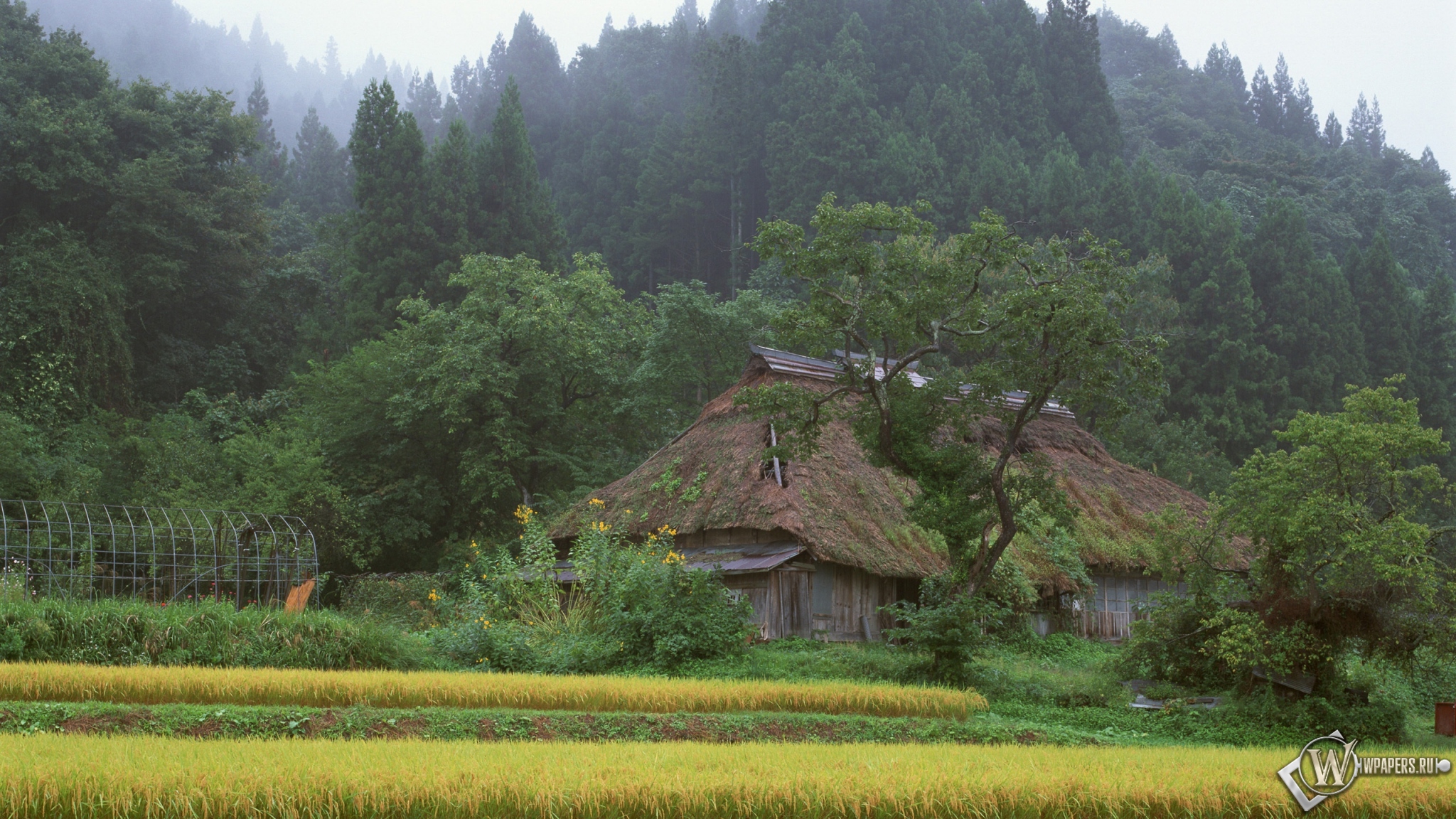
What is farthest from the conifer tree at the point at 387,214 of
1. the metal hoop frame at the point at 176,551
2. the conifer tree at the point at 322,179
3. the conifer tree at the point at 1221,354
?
the conifer tree at the point at 1221,354

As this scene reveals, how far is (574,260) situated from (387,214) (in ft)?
28.5

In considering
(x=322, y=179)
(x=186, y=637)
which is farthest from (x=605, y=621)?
(x=322, y=179)

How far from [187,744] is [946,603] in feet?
35.2

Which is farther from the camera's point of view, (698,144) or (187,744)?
(698,144)

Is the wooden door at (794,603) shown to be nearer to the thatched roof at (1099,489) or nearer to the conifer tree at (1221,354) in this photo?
the thatched roof at (1099,489)

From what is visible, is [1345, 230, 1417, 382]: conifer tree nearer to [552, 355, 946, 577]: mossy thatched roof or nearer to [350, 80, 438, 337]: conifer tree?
[552, 355, 946, 577]: mossy thatched roof

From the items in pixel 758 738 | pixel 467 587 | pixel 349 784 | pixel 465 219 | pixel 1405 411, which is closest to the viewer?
pixel 349 784

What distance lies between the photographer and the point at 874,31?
61.3 m

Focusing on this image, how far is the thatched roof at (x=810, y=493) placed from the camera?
71.7 ft

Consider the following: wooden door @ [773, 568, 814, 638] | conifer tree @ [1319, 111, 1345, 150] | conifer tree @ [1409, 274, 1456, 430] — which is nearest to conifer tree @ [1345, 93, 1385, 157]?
conifer tree @ [1319, 111, 1345, 150]

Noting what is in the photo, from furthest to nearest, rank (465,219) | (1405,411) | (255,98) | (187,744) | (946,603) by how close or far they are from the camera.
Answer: (255,98) → (465,219) → (946,603) → (1405,411) → (187,744)

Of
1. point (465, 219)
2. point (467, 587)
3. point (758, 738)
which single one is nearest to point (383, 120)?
point (465, 219)

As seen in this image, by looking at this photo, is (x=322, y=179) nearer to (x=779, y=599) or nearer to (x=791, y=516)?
(x=791, y=516)

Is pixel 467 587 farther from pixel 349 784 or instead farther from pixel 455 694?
pixel 349 784
